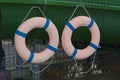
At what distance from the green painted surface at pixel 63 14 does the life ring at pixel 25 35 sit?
26.8 inches

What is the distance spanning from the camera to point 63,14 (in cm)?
512

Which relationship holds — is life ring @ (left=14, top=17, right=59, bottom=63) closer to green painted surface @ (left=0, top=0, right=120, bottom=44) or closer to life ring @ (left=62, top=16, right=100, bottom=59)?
life ring @ (left=62, top=16, right=100, bottom=59)

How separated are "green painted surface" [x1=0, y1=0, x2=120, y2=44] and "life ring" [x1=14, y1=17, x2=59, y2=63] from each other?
0.68 m

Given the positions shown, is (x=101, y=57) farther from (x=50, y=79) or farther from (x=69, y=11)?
(x=69, y=11)

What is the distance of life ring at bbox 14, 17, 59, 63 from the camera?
160 inches

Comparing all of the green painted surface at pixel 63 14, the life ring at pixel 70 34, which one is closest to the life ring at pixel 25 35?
the life ring at pixel 70 34

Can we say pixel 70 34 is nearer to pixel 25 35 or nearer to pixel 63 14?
pixel 25 35

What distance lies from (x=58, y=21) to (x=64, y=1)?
0.33 metres

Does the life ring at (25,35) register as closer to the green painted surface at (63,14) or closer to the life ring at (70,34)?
the life ring at (70,34)

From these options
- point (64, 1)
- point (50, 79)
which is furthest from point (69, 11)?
point (50, 79)

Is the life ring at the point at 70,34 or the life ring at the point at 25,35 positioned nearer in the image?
the life ring at the point at 25,35

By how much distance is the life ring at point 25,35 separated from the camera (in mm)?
4062

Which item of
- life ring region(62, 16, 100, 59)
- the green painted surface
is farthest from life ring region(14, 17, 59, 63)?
the green painted surface

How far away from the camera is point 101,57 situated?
26.5ft
